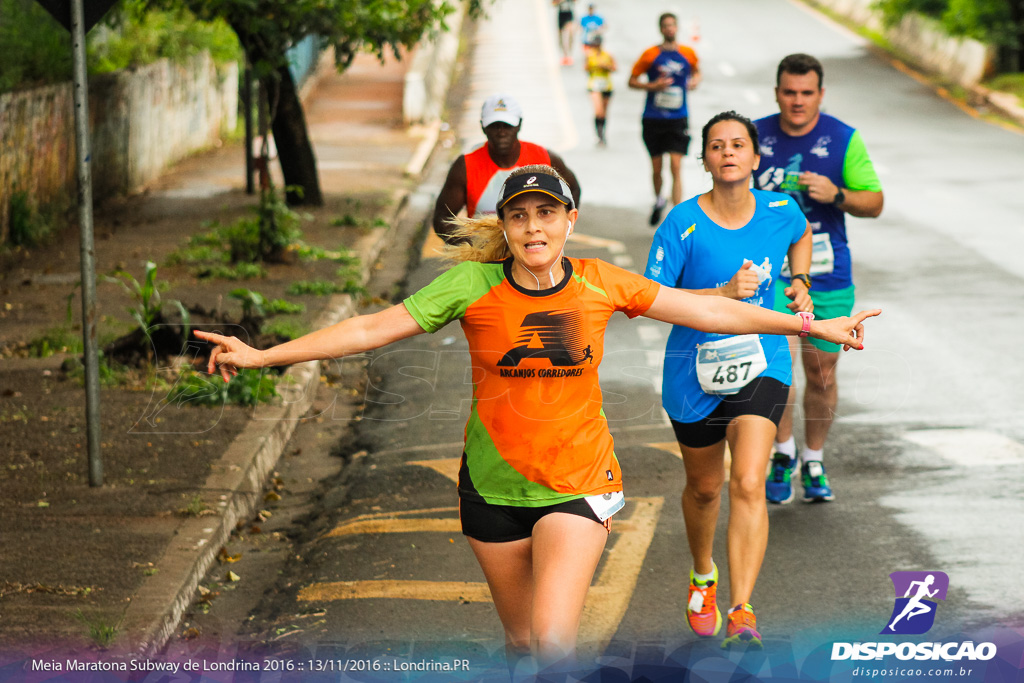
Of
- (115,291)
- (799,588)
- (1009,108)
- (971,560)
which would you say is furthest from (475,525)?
(1009,108)

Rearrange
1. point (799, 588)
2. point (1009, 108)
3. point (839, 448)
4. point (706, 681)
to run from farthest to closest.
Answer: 1. point (1009, 108)
2. point (839, 448)
3. point (799, 588)
4. point (706, 681)

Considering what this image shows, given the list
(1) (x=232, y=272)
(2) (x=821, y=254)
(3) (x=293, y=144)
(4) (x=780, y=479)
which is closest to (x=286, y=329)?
(1) (x=232, y=272)

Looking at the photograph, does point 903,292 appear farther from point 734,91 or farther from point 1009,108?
point 734,91

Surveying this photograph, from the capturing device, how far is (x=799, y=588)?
19.2 ft

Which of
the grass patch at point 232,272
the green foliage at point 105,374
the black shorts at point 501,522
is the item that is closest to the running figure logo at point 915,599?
the black shorts at point 501,522

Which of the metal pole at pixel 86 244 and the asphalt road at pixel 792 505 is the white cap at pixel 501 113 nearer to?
the asphalt road at pixel 792 505

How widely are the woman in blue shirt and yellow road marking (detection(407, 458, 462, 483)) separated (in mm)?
2426

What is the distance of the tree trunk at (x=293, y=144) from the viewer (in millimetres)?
16078

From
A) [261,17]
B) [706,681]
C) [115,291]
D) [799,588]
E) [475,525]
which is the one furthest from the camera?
[261,17]

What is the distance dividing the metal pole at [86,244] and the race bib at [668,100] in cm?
929

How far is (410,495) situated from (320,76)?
24069 mm

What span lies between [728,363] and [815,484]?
1.99 m

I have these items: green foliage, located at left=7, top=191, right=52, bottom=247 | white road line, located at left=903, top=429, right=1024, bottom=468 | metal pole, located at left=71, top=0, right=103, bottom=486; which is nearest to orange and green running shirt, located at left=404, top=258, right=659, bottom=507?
metal pole, located at left=71, top=0, right=103, bottom=486

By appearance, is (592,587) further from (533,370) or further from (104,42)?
(104,42)
